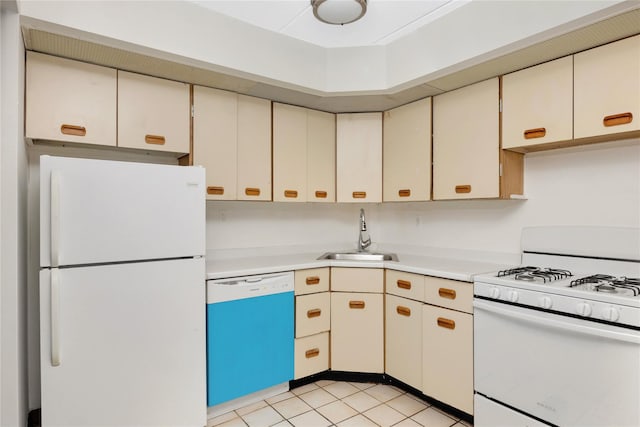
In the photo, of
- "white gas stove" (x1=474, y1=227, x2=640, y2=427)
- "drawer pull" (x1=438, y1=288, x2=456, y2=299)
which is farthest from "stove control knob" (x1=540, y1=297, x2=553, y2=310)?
"drawer pull" (x1=438, y1=288, x2=456, y2=299)

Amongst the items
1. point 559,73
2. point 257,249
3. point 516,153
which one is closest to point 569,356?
point 516,153

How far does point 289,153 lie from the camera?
271 cm

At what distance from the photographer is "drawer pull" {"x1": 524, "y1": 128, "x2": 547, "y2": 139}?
6.41 feet

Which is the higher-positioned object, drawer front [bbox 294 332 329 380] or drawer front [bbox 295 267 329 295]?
drawer front [bbox 295 267 329 295]

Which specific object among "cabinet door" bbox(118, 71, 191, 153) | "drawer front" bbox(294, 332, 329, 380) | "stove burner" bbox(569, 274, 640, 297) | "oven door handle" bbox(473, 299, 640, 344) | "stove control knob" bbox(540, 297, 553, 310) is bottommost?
"drawer front" bbox(294, 332, 329, 380)

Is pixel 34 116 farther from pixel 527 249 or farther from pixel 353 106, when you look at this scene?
pixel 527 249

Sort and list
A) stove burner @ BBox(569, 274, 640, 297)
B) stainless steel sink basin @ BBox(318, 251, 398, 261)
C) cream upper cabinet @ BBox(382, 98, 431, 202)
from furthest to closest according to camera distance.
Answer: stainless steel sink basin @ BBox(318, 251, 398, 261)
cream upper cabinet @ BBox(382, 98, 431, 202)
stove burner @ BBox(569, 274, 640, 297)

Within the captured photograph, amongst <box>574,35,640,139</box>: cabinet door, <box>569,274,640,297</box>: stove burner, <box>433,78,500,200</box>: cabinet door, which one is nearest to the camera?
<box>569,274,640,297</box>: stove burner

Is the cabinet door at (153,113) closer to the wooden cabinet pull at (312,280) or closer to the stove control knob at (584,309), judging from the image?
the wooden cabinet pull at (312,280)

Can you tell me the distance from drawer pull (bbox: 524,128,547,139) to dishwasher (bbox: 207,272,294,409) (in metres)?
1.64

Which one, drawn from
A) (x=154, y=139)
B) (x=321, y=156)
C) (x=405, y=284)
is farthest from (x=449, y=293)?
(x=154, y=139)

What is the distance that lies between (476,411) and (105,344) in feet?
6.27

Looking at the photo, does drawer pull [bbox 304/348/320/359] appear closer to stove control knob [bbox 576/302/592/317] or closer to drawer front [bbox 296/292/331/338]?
drawer front [bbox 296/292/331/338]

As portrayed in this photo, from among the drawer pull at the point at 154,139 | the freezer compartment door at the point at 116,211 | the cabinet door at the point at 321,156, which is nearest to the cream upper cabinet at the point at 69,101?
the drawer pull at the point at 154,139
